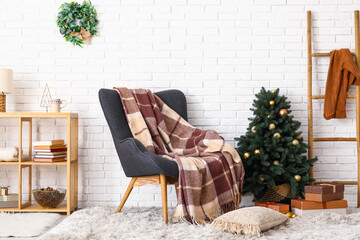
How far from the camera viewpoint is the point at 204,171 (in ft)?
9.50

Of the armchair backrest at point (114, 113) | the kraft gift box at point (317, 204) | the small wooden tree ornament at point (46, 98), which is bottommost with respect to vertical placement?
the kraft gift box at point (317, 204)

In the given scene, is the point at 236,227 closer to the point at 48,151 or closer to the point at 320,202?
the point at 320,202

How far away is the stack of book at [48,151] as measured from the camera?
333cm

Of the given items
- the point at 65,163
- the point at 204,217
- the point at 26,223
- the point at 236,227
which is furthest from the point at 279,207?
the point at 26,223

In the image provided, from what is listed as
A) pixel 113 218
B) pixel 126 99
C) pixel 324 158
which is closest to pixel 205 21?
pixel 126 99

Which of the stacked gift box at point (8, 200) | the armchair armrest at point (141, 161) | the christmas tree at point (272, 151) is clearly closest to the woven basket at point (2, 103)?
the stacked gift box at point (8, 200)

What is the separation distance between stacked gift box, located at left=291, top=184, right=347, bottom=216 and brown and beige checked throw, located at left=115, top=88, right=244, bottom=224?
511 millimetres

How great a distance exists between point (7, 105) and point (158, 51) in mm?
1490

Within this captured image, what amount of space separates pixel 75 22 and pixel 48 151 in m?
1.22

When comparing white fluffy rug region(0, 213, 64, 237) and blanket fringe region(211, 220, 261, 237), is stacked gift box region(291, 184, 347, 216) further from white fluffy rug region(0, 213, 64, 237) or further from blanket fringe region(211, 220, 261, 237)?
white fluffy rug region(0, 213, 64, 237)

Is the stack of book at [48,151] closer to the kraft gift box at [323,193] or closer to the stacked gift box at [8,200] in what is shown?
the stacked gift box at [8,200]

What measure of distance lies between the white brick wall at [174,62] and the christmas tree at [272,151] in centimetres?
33

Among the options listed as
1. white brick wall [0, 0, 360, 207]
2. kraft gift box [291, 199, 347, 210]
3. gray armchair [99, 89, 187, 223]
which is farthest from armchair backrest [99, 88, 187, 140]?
kraft gift box [291, 199, 347, 210]

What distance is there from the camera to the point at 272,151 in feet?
11.0
